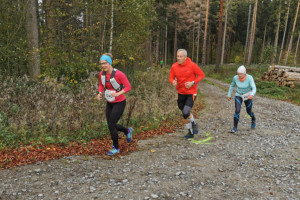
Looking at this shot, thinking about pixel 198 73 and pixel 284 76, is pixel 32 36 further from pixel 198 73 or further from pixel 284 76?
pixel 284 76

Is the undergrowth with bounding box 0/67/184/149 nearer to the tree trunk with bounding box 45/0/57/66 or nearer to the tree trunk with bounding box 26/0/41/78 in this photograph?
the tree trunk with bounding box 26/0/41/78

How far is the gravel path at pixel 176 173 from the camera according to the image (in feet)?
11.3

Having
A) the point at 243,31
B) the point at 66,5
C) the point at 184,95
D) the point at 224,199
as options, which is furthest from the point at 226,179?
the point at 243,31

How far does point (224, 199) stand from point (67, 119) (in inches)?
183

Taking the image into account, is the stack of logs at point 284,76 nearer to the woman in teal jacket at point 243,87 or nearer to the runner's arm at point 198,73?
the woman in teal jacket at point 243,87

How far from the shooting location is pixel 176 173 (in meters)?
4.14

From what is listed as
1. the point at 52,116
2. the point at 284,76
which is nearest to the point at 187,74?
the point at 52,116

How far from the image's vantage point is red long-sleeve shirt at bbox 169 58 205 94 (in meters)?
5.67

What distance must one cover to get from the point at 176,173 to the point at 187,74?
8.84 feet

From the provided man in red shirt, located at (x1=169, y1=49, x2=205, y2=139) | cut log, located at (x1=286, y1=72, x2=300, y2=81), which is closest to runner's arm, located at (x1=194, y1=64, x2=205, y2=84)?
man in red shirt, located at (x1=169, y1=49, x2=205, y2=139)

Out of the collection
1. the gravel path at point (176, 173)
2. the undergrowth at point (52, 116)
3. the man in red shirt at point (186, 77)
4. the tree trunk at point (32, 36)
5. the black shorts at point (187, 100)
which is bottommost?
the gravel path at point (176, 173)

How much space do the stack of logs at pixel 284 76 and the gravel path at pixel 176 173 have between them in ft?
34.8

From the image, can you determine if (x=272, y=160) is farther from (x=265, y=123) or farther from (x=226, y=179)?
(x=265, y=123)

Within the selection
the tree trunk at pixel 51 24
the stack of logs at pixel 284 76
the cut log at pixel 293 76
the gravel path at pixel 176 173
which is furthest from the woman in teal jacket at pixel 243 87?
the cut log at pixel 293 76
